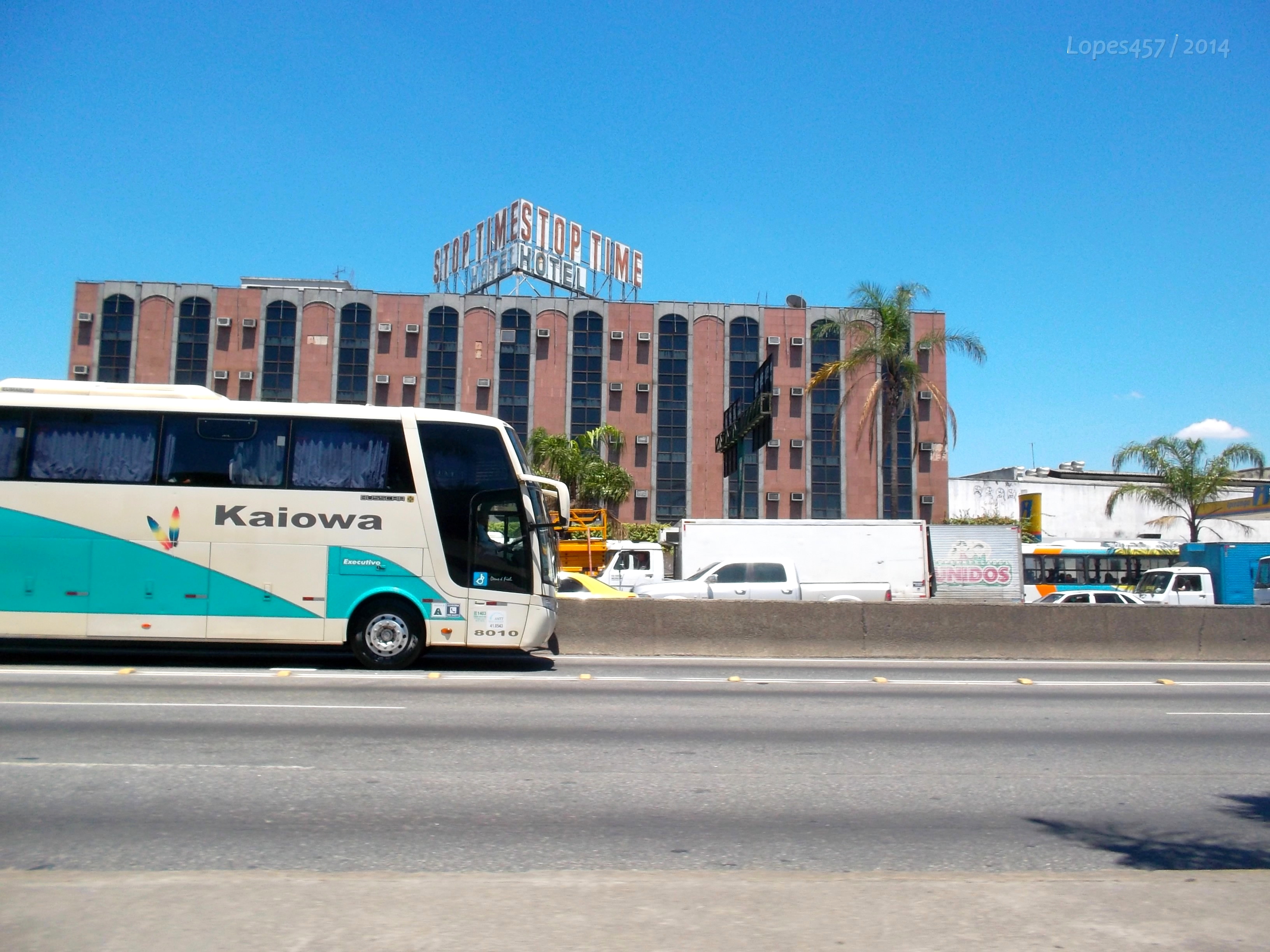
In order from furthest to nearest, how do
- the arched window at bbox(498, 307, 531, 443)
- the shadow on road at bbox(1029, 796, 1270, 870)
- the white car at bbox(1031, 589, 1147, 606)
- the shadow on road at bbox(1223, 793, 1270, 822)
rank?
the arched window at bbox(498, 307, 531, 443) → the white car at bbox(1031, 589, 1147, 606) → the shadow on road at bbox(1223, 793, 1270, 822) → the shadow on road at bbox(1029, 796, 1270, 870)

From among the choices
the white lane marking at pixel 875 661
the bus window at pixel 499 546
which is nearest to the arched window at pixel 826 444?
the white lane marking at pixel 875 661

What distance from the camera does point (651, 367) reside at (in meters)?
56.3

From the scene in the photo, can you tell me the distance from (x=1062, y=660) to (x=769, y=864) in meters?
14.0

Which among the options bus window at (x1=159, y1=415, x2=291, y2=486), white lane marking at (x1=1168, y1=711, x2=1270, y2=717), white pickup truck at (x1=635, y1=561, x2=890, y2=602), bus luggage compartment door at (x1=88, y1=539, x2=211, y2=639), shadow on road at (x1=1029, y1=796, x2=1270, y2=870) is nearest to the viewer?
shadow on road at (x1=1029, y1=796, x2=1270, y2=870)

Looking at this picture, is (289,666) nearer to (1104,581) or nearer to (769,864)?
(769,864)

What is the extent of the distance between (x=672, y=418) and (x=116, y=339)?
102 ft

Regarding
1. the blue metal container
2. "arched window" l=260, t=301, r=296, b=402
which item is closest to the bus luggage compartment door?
the blue metal container

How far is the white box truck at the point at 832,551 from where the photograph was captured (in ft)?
93.6

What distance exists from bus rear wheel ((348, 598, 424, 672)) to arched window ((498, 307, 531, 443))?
41.9 m

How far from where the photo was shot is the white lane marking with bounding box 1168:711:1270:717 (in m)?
11.3

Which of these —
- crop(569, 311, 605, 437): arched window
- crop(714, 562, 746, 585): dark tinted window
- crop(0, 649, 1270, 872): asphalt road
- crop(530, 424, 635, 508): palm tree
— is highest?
crop(569, 311, 605, 437): arched window

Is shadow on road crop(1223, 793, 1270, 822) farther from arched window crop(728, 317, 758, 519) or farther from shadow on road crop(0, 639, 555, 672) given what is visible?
arched window crop(728, 317, 758, 519)

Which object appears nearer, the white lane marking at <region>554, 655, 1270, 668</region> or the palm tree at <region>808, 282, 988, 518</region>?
the white lane marking at <region>554, 655, 1270, 668</region>

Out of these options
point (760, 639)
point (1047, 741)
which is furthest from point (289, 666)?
point (1047, 741)
